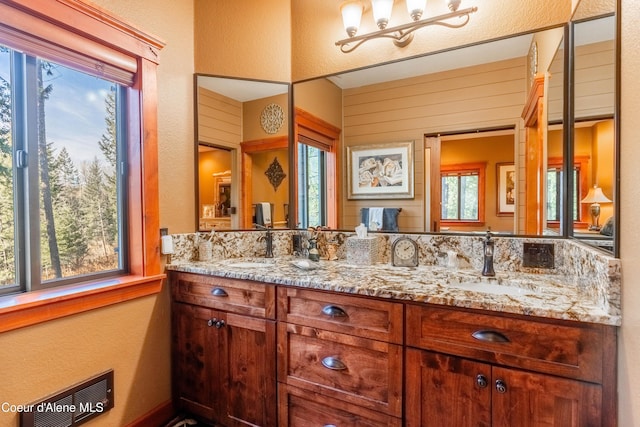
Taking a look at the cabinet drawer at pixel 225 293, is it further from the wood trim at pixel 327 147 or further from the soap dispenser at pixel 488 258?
the soap dispenser at pixel 488 258

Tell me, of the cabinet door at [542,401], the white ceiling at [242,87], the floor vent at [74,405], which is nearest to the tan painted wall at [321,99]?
the white ceiling at [242,87]

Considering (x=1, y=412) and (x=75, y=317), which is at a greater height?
(x=75, y=317)

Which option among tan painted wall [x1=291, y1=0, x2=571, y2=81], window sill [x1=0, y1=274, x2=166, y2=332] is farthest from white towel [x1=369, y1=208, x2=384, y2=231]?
window sill [x1=0, y1=274, x2=166, y2=332]

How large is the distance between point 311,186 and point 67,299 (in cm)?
149

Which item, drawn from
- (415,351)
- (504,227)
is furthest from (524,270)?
(415,351)

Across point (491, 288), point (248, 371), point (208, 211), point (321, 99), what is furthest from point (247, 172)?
point (491, 288)

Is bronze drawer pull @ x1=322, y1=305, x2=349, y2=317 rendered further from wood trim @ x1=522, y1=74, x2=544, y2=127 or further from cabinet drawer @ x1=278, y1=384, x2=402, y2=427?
wood trim @ x1=522, y1=74, x2=544, y2=127

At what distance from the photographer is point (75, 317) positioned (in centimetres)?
146

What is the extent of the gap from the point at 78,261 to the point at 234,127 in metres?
1.22

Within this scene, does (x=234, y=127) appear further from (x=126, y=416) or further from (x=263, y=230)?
(x=126, y=416)

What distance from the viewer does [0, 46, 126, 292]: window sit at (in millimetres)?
1357

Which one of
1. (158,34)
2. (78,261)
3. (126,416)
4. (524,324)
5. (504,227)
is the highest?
(158,34)

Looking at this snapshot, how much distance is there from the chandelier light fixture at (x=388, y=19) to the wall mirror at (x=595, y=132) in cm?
57

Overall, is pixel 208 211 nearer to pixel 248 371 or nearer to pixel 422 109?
pixel 248 371
